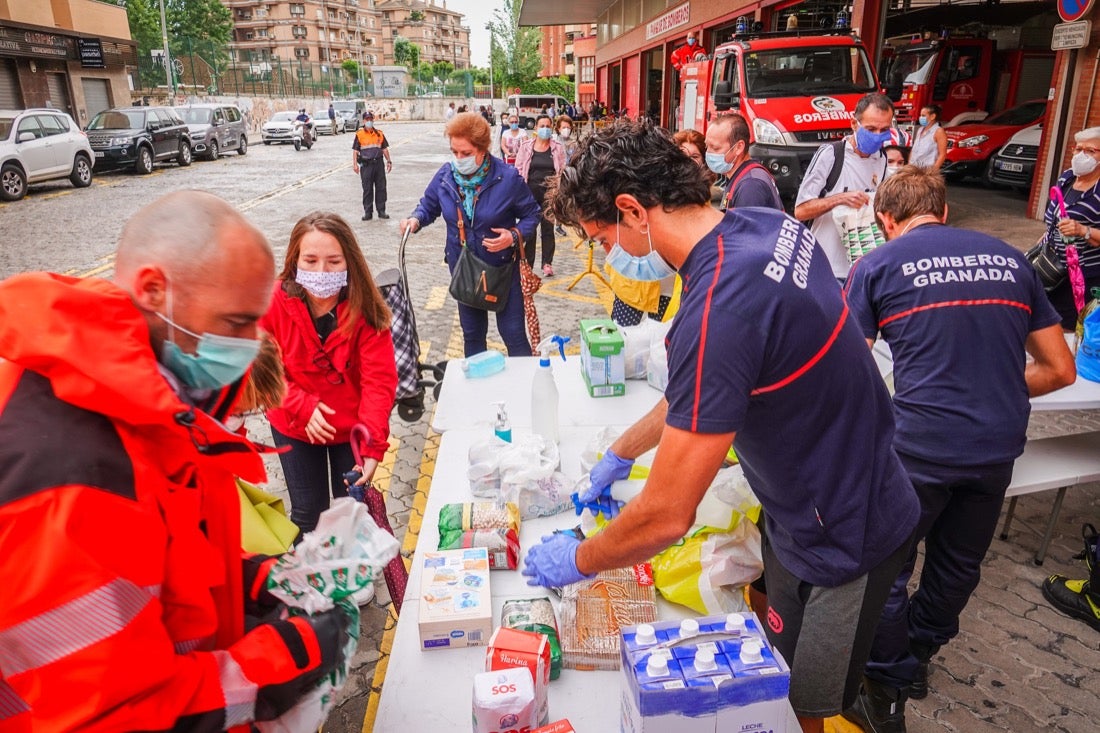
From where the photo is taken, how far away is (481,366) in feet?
12.4

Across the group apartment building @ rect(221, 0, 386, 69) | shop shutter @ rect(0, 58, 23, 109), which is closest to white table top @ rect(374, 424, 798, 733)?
shop shutter @ rect(0, 58, 23, 109)

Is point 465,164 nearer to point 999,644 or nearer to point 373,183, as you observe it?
point 999,644

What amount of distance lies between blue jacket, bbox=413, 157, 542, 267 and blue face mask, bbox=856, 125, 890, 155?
2.39 metres

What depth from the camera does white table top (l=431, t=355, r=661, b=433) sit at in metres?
3.27

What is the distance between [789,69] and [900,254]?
974cm

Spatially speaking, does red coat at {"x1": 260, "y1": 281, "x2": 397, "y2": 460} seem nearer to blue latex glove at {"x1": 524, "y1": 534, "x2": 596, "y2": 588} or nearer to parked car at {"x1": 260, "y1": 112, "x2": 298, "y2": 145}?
blue latex glove at {"x1": 524, "y1": 534, "x2": 596, "y2": 588}

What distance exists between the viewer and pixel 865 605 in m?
1.89

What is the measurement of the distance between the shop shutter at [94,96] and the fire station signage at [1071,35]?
3114cm

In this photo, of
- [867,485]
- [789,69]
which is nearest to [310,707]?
[867,485]

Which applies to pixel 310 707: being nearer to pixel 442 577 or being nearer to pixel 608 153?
pixel 442 577

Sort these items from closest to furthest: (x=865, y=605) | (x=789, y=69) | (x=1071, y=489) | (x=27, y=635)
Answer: (x=27, y=635) < (x=865, y=605) < (x=1071, y=489) < (x=789, y=69)

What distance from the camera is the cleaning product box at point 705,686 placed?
143cm

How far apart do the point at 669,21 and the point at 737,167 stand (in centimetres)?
1867

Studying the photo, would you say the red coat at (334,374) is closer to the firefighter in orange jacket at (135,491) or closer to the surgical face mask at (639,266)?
the surgical face mask at (639,266)
